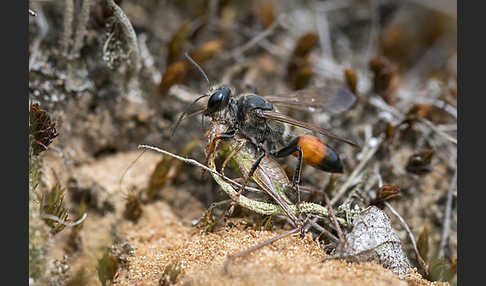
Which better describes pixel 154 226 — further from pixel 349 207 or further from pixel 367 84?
pixel 367 84

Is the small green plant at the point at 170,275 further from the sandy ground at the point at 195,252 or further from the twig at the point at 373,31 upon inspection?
the twig at the point at 373,31

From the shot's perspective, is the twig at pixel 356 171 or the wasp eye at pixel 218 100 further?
the twig at pixel 356 171

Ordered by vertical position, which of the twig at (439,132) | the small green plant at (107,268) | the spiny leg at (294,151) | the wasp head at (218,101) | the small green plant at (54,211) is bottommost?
the small green plant at (107,268)

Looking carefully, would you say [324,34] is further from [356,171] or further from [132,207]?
[132,207]

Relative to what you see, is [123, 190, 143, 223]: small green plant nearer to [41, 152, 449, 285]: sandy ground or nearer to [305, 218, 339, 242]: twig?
[41, 152, 449, 285]: sandy ground

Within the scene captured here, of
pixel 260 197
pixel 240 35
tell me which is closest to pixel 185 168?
pixel 260 197

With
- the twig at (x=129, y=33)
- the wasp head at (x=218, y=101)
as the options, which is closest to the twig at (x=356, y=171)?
the wasp head at (x=218, y=101)

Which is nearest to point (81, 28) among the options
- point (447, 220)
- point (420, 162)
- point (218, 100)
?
point (218, 100)

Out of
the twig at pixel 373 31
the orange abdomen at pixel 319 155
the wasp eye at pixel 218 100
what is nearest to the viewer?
the wasp eye at pixel 218 100
